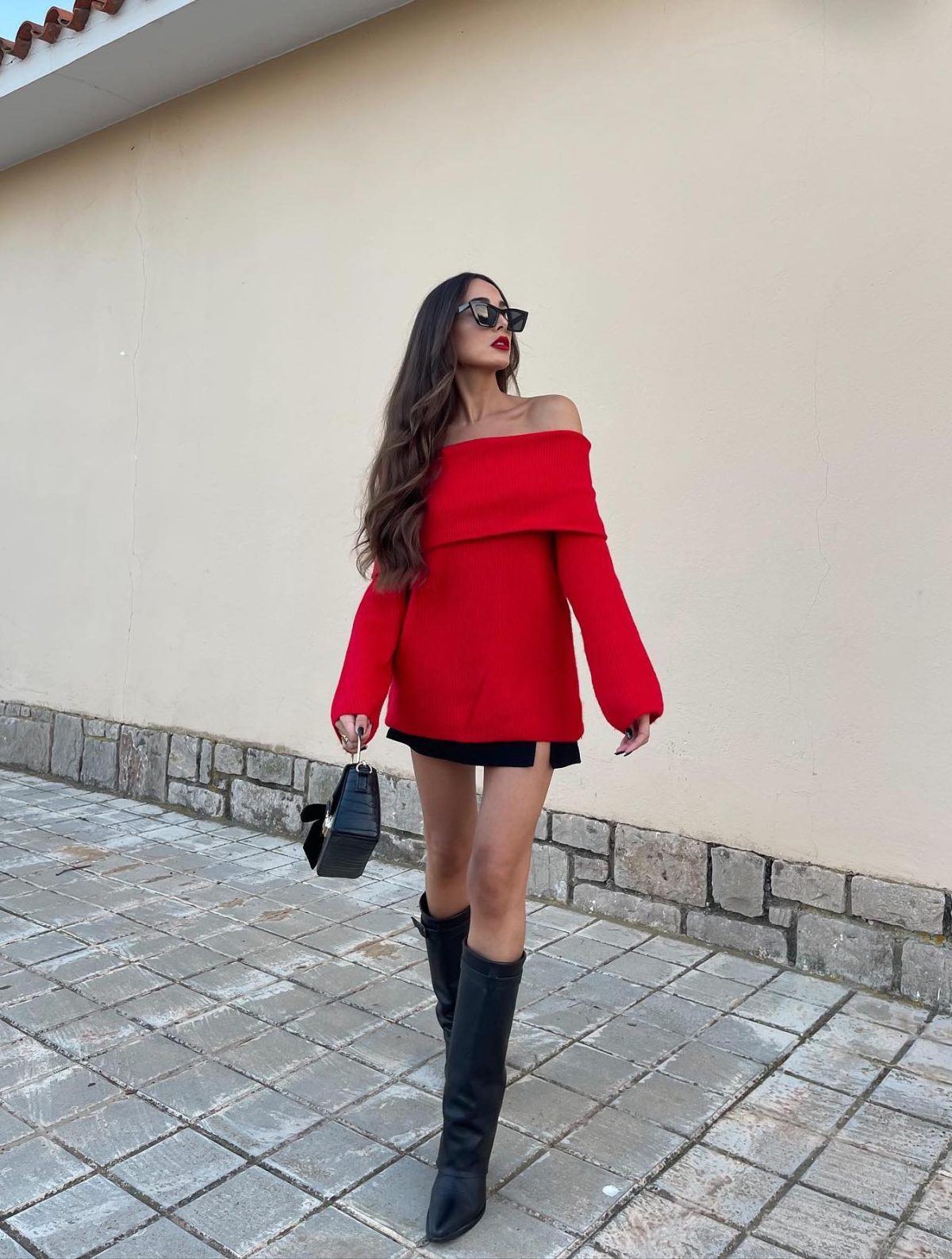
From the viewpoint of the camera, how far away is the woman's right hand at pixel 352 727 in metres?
2.34

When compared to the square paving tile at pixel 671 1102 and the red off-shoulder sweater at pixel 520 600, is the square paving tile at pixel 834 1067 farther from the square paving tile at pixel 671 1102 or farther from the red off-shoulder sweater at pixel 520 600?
the red off-shoulder sweater at pixel 520 600

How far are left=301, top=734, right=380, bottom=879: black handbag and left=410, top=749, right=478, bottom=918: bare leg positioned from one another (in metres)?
0.12

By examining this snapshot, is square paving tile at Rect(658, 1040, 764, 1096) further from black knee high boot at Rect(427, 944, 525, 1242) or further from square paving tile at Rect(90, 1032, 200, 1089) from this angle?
square paving tile at Rect(90, 1032, 200, 1089)

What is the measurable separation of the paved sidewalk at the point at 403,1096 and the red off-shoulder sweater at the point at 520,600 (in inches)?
37.3

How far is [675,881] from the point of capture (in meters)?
3.71

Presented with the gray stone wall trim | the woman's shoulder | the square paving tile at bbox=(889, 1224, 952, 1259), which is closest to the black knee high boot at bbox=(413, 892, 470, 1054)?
the square paving tile at bbox=(889, 1224, 952, 1259)

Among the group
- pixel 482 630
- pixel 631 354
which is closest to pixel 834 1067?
pixel 482 630

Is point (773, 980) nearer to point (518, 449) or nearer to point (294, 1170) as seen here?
point (294, 1170)

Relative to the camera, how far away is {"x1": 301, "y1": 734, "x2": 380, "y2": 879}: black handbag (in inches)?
88.8

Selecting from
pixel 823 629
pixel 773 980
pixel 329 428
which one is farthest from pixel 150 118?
pixel 773 980

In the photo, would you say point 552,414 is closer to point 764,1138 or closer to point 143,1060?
point 764,1138

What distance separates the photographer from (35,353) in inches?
254

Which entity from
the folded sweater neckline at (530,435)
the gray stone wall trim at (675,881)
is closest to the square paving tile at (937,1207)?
the gray stone wall trim at (675,881)

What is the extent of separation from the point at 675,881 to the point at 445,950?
4.53 feet
